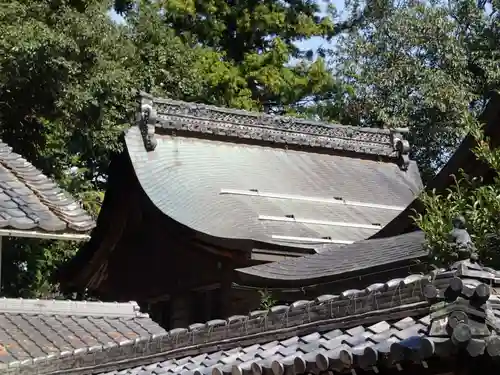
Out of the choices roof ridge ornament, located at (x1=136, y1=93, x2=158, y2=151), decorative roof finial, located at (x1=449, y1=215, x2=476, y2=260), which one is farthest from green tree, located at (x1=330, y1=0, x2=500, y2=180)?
decorative roof finial, located at (x1=449, y1=215, x2=476, y2=260)

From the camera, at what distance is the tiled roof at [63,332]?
8.25m

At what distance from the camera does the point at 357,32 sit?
30.8 m

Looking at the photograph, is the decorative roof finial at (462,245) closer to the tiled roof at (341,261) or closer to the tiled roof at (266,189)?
the tiled roof at (341,261)

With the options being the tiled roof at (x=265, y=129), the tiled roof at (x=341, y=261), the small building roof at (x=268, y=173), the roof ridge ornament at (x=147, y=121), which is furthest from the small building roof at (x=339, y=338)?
the tiled roof at (x=265, y=129)

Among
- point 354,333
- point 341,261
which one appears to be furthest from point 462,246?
point 341,261

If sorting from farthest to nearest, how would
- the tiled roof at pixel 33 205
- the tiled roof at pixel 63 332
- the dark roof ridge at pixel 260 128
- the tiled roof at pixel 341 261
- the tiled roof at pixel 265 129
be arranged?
the tiled roof at pixel 265 129 → the dark roof ridge at pixel 260 128 → the tiled roof at pixel 341 261 → the tiled roof at pixel 33 205 → the tiled roof at pixel 63 332

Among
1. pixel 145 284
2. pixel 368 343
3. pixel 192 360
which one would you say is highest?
pixel 368 343

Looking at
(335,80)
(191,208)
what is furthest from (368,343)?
(335,80)

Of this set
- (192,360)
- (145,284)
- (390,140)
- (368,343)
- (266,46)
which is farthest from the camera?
(266,46)

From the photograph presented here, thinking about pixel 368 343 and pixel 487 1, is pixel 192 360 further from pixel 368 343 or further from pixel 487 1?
pixel 487 1

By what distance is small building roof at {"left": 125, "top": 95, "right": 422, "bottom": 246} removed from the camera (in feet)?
51.2

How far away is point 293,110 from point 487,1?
653 cm

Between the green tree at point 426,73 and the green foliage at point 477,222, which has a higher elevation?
the green tree at point 426,73

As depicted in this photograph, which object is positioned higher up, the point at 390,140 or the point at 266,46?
the point at 266,46
